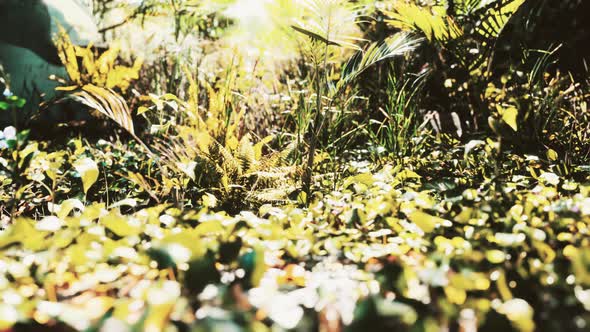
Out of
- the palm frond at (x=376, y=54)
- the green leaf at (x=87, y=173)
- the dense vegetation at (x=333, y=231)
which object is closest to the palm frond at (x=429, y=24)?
the dense vegetation at (x=333, y=231)

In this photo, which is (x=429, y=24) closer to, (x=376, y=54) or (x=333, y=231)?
(x=376, y=54)

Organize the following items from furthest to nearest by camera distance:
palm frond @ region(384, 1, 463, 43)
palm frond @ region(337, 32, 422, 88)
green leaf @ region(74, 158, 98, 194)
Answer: palm frond @ region(384, 1, 463, 43) < palm frond @ region(337, 32, 422, 88) < green leaf @ region(74, 158, 98, 194)

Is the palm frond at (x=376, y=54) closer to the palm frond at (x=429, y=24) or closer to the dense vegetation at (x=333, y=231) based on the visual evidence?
the dense vegetation at (x=333, y=231)

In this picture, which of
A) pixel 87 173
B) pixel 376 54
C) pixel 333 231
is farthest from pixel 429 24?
pixel 87 173

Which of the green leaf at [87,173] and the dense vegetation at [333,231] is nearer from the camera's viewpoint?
the dense vegetation at [333,231]

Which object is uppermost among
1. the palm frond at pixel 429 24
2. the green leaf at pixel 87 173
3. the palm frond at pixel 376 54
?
the palm frond at pixel 429 24

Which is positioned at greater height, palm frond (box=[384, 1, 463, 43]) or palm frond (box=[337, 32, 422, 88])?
palm frond (box=[384, 1, 463, 43])

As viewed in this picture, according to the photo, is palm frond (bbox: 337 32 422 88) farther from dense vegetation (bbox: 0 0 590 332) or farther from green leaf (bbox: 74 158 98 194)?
green leaf (bbox: 74 158 98 194)

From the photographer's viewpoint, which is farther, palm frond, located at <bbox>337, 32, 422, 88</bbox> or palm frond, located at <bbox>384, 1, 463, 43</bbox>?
palm frond, located at <bbox>384, 1, 463, 43</bbox>

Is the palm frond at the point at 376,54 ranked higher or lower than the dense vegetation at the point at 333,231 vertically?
higher

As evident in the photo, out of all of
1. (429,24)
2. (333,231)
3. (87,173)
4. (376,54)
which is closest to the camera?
(333,231)

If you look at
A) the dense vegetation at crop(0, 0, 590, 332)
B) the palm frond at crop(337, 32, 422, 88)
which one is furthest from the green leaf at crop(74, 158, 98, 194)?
the palm frond at crop(337, 32, 422, 88)

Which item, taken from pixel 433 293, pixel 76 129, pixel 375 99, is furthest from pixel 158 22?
pixel 433 293

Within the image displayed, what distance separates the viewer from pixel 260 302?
34.2 inches
